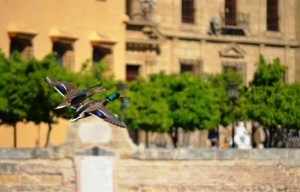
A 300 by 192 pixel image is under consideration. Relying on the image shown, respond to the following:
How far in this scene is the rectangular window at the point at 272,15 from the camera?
201ft

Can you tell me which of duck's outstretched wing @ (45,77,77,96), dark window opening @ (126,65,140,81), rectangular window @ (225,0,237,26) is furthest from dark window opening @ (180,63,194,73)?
duck's outstretched wing @ (45,77,77,96)

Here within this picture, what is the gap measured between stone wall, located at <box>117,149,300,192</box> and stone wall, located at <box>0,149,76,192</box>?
1.24 metres

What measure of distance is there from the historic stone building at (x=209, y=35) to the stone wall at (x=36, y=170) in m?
14.7

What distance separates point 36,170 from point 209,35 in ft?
68.4

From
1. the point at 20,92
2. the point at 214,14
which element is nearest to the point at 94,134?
the point at 20,92

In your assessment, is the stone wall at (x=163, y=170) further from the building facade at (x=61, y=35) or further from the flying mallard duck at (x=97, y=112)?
the flying mallard duck at (x=97, y=112)

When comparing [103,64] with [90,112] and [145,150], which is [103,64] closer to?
[145,150]

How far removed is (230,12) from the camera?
5903cm

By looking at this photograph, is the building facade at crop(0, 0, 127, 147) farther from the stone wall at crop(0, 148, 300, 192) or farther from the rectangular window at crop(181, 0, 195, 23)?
the rectangular window at crop(181, 0, 195, 23)

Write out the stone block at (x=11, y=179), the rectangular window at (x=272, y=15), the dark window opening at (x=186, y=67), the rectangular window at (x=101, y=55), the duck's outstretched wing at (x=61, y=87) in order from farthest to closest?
the rectangular window at (x=272, y=15) < the dark window opening at (x=186, y=67) < the rectangular window at (x=101, y=55) < the stone block at (x=11, y=179) < the duck's outstretched wing at (x=61, y=87)

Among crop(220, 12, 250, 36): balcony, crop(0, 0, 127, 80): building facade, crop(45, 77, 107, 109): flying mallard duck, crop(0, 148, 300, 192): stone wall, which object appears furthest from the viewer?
crop(220, 12, 250, 36): balcony

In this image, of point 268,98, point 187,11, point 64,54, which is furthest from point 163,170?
point 187,11

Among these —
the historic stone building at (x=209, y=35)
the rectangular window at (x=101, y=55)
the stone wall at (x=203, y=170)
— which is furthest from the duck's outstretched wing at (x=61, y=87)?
the historic stone building at (x=209, y=35)

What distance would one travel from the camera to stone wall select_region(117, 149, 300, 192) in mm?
38375
